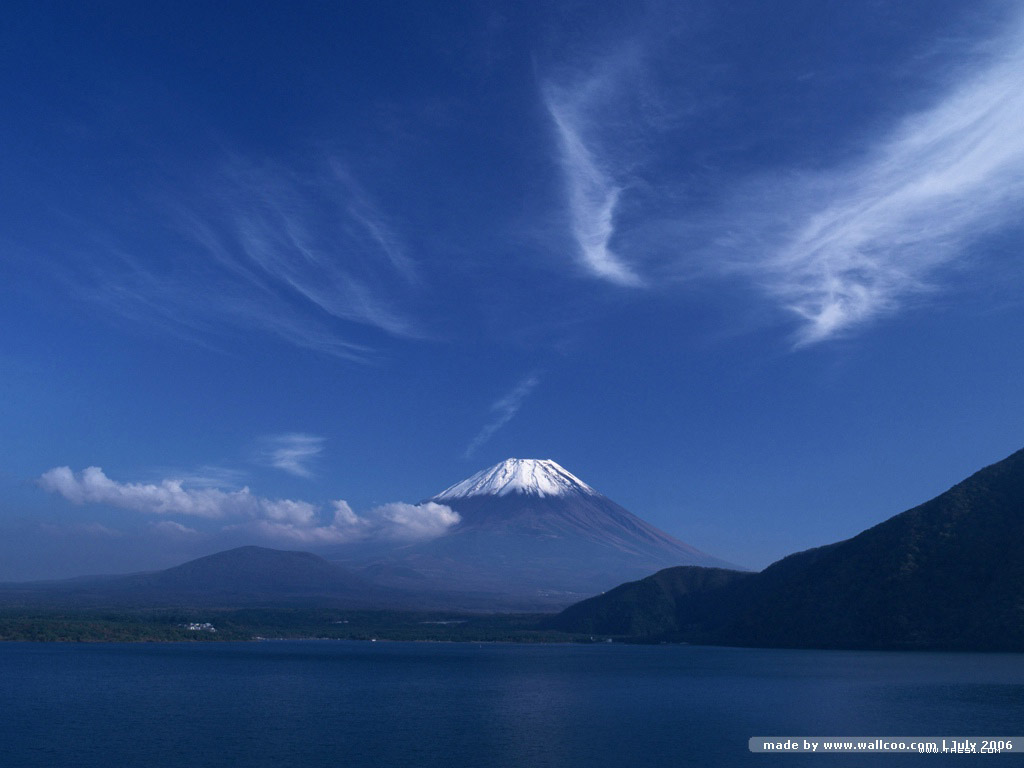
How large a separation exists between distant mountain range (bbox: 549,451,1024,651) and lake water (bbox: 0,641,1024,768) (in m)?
6.23

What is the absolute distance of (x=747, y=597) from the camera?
168 meters

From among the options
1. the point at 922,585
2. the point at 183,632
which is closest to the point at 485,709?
the point at 922,585

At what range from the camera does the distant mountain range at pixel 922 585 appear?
336ft

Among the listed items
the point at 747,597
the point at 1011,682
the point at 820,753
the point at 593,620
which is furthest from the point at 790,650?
the point at 820,753

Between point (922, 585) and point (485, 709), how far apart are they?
238ft

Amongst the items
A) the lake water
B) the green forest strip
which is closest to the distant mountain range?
the lake water

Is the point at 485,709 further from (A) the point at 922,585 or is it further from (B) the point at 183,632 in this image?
(B) the point at 183,632

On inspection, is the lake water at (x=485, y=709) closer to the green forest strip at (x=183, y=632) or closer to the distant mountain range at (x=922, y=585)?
the distant mountain range at (x=922, y=585)

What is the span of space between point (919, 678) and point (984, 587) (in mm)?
34185

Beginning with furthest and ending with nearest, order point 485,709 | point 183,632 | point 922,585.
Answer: point 183,632
point 922,585
point 485,709

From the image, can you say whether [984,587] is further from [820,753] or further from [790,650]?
[820,753]

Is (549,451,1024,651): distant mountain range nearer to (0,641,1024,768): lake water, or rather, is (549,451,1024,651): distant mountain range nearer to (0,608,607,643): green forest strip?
(0,641,1024,768): lake water

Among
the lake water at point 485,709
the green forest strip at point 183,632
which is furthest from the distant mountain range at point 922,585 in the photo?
the green forest strip at point 183,632

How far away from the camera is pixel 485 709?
204 ft
